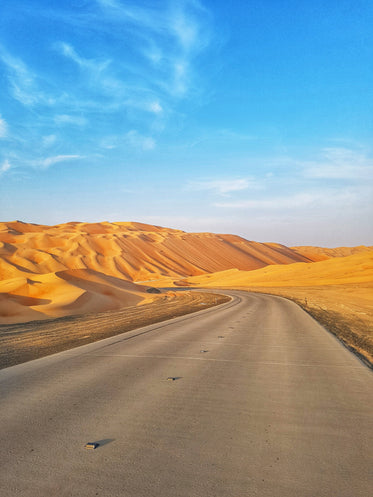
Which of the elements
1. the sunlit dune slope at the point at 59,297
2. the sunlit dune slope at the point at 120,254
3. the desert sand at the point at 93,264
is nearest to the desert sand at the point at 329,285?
the desert sand at the point at 93,264

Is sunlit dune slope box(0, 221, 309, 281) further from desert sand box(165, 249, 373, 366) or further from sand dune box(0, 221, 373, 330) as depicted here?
desert sand box(165, 249, 373, 366)

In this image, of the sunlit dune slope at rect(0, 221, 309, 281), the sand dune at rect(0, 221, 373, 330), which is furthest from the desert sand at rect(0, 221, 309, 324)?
the sand dune at rect(0, 221, 373, 330)

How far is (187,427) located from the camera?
4.93 metres

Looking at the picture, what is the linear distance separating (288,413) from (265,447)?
1.32m

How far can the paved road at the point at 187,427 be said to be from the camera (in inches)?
141

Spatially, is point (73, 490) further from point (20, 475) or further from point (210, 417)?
point (210, 417)

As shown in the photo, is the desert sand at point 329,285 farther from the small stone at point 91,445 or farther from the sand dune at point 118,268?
the small stone at point 91,445

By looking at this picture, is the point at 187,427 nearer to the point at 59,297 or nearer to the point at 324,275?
the point at 59,297

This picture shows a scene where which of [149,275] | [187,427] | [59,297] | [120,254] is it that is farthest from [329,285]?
[120,254]

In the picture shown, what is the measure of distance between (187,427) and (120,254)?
123700 mm

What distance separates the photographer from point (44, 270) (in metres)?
90.8

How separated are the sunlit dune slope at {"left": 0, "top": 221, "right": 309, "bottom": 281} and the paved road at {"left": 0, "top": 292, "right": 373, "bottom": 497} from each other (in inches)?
2949

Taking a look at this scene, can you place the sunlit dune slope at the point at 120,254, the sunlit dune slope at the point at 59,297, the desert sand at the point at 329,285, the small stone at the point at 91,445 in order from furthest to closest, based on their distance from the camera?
the sunlit dune slope at the point at 120,254 → the sunlit dune slope at the point at 59,297 → the desert sand at the point at 329,285 → the small stone at the point at 91,445

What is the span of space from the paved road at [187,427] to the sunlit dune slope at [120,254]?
74.9 m
